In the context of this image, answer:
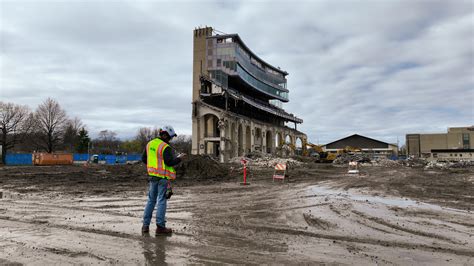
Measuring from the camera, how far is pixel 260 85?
85.2 meters

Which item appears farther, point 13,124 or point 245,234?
point 13,124

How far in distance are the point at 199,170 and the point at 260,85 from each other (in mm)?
63374

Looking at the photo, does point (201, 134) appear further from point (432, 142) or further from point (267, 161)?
point (432, 142)

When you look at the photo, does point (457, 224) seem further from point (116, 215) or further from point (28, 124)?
point (28, 124)

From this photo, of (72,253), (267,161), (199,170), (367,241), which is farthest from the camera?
(267,161)

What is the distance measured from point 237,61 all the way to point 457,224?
6367 cm

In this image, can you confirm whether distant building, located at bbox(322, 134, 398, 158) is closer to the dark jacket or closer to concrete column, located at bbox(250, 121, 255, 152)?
concrete column, located at bbox(250, 121, 255, 152)

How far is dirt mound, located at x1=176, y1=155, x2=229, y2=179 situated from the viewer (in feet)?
75.8

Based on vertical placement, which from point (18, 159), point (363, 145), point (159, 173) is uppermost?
point (363, 145)

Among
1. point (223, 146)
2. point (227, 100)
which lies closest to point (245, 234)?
point (223, 146)

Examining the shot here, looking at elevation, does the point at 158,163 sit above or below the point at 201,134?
below

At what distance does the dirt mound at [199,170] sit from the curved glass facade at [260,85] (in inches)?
1826

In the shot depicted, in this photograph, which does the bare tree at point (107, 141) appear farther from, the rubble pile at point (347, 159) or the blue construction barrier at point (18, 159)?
the rubble pile at point (347, 159)

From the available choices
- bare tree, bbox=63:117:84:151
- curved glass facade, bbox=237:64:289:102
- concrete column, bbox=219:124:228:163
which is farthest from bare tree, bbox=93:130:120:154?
concrete column, bbox=219:124:228:163
